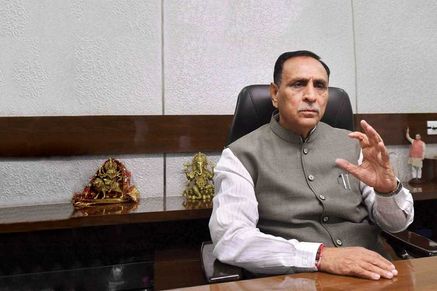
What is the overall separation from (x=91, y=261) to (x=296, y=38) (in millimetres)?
1878

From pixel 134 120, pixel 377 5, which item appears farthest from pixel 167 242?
pixel 377 5

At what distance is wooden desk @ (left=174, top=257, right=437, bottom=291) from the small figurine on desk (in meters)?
1.57

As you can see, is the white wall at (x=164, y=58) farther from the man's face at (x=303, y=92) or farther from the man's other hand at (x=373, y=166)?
the man's other hand at (x=373, y=166)

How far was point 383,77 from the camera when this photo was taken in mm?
2213

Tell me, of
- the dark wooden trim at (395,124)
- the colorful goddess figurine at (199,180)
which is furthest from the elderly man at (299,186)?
the dark wooden trim at (395,124)

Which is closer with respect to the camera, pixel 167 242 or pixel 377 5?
pixel 167 242

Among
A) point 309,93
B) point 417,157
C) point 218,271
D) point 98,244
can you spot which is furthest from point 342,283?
point 417,157

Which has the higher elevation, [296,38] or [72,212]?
[296,38]

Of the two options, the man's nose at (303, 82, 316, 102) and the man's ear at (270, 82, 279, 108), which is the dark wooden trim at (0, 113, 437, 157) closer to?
the man's ear at (270, 82, 279, 108)

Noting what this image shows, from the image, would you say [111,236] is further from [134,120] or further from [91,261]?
[134,120]

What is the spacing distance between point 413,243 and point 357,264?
49cm

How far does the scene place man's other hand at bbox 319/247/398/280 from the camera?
0.73 meters

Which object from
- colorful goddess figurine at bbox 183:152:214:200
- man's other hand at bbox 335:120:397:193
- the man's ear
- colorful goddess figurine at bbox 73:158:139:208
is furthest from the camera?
colorful goddess figurine at bbox 183:152:214:200

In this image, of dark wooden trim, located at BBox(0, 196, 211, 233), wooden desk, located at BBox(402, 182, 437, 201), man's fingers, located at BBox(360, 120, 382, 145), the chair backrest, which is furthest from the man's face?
wooden desk, located at BBox(402, 182, 437, 201)
